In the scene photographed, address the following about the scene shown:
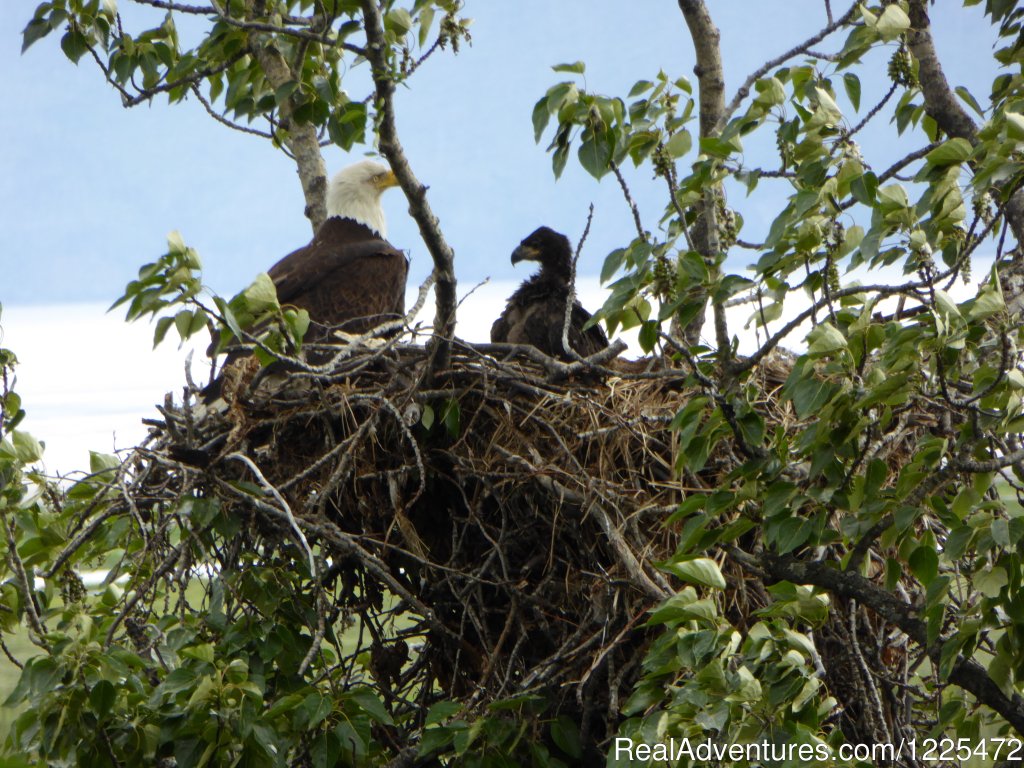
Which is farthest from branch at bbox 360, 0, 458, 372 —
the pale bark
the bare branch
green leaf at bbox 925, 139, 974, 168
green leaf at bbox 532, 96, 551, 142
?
the bare branch

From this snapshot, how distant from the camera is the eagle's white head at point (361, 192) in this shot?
20.0ft

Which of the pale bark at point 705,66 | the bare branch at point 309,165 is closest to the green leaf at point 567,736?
the pale bark at point 705,66

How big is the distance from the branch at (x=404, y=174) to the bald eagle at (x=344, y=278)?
5.44 feet

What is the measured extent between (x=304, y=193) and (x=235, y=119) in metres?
0.53

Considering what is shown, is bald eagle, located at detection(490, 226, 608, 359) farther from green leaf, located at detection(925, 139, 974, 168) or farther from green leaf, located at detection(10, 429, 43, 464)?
green leaf, located at detection(925, 139, 974, 168)

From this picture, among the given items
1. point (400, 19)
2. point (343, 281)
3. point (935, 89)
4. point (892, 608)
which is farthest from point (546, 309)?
point (892, 608)

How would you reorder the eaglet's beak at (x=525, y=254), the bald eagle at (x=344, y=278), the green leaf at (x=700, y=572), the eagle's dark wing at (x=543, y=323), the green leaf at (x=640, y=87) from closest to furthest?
the green leaf at (x=700, y=572) < the green leaf at (x=640, y=87) < the eagle's dark wing at (x=543, y=323) < the bald eagle at (x=344, y=278) < the eaglet's beak at (x=525, y=254)

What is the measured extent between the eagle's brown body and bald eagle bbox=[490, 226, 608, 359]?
1.85 ft

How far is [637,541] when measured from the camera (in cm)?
335

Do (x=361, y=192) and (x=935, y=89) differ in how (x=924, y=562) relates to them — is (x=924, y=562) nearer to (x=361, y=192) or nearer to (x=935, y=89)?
(x=935, y=89)

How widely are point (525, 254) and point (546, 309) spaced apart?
1.49 feet

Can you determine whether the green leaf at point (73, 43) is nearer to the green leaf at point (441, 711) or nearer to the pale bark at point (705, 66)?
the pale bark at point (705, 66)

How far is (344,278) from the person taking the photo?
209 inches

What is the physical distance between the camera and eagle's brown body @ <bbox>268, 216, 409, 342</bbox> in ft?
17.1
